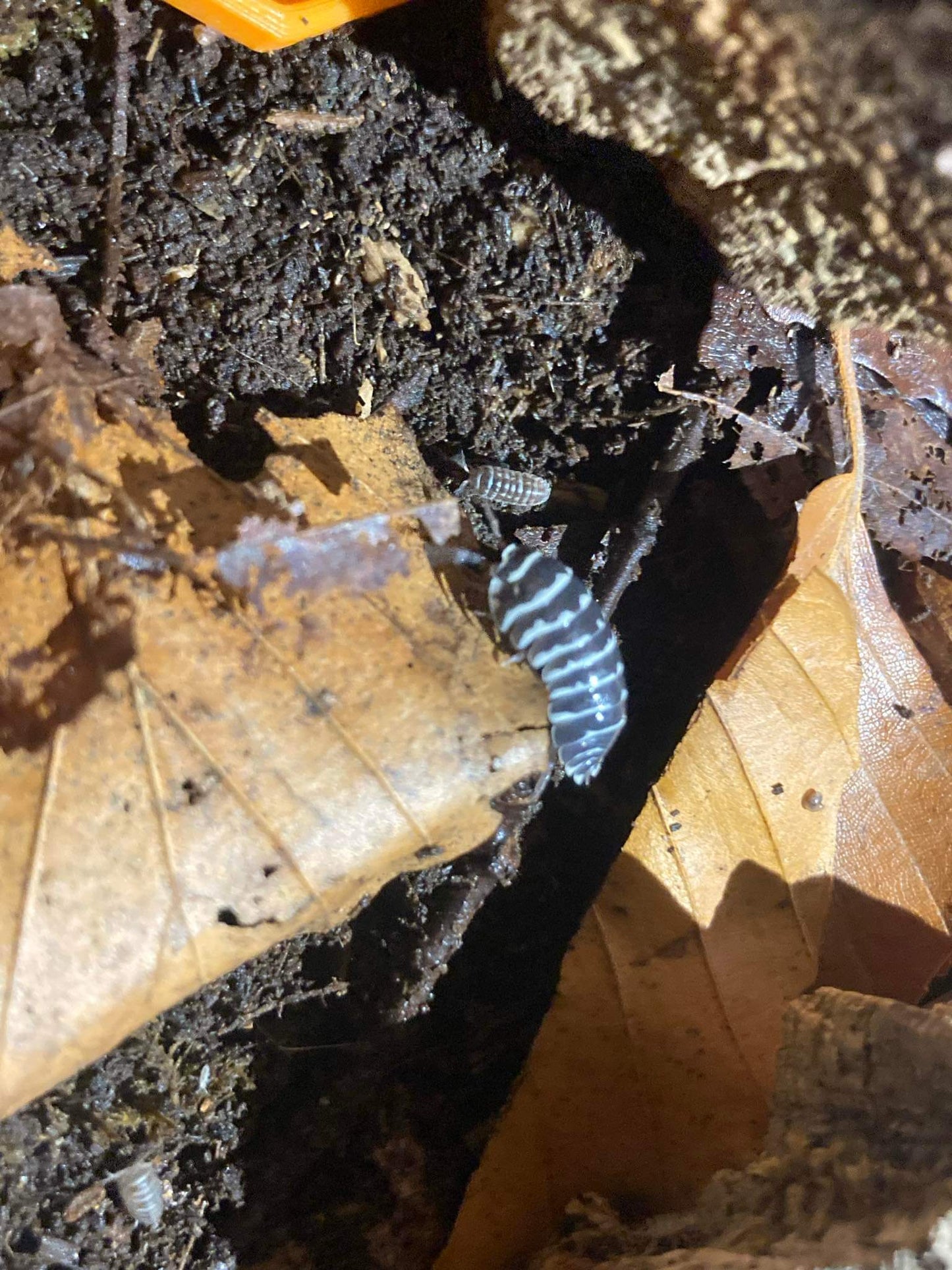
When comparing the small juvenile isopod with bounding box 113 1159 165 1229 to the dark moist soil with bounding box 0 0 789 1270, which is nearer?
the dark moist soil with bounding box 0 0 789 1270

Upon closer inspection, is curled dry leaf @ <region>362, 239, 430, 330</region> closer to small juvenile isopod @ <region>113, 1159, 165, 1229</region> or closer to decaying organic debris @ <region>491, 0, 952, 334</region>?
decaying organic debris @ <region>491, 0, 952, 334</region>

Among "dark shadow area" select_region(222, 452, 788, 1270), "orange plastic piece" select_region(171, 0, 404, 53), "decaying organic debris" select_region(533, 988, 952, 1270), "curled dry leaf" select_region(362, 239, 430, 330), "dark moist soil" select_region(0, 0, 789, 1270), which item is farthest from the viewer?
"dark shadow area" select_region(222, 452, 788, 1270)

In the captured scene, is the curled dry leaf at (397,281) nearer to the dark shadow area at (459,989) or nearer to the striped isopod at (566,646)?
the striped isopod at (566,646)

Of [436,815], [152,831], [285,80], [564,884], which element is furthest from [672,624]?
[285,80]

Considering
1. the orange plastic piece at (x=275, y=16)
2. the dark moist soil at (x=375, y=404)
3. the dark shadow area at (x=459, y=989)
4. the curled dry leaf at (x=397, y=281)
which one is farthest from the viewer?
the dark shadow area at (x=459, y=989)

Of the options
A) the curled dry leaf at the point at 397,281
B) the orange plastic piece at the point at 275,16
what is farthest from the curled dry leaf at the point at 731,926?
the orange plastic piece at the point at 275,16

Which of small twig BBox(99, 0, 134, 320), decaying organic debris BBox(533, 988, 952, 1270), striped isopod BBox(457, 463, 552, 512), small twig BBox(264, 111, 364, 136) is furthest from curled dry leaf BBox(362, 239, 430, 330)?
decaying organic debris BBox(533, 988, 952, 1270)

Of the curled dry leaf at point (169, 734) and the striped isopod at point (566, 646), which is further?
the striped isopod at point (566, 646)
